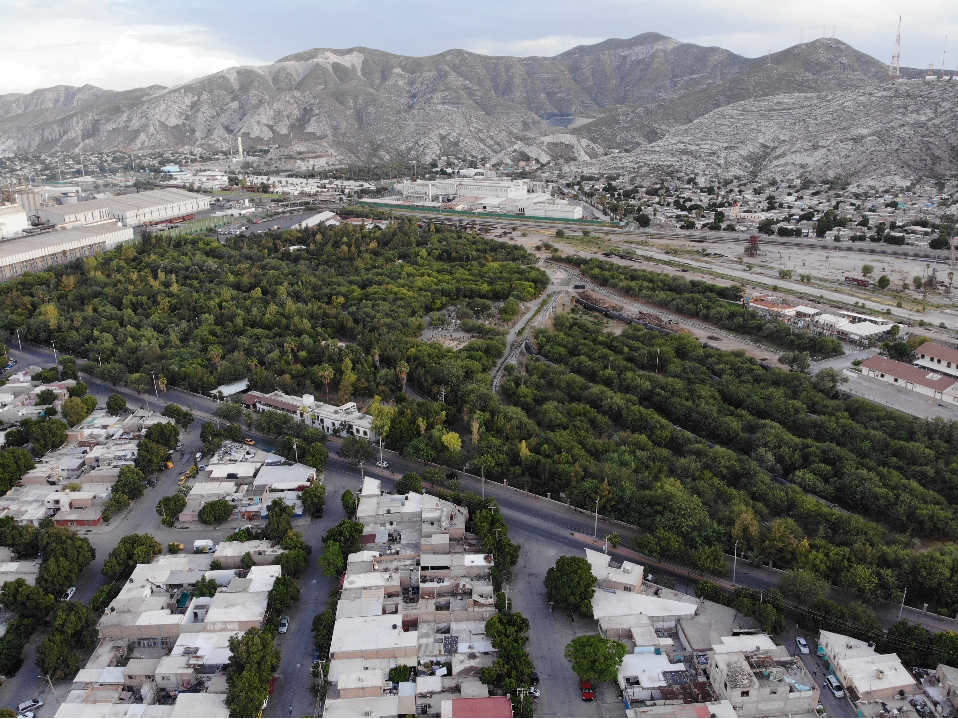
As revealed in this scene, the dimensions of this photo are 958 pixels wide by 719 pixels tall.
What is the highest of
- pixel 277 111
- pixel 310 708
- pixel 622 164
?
pixel 277 111

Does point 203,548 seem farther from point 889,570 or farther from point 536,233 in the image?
point 536,233

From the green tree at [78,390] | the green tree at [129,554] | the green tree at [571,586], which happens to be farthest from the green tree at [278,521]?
the green tree at [78,390]

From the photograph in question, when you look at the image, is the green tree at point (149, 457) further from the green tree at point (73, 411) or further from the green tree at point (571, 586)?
the green tree at point (571, 586)

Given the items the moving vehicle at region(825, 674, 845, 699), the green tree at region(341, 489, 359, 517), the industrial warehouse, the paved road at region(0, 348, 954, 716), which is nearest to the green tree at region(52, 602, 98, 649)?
the paved road at region(0, 348, 954, 716)

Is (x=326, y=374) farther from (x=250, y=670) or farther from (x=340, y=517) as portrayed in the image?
(x=250, y=670)

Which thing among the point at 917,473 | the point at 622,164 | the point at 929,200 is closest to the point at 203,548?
the point at 917,473

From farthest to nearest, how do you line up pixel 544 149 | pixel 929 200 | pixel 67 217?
pixel 544 149 → pixel 929 200 → pixel 67 217

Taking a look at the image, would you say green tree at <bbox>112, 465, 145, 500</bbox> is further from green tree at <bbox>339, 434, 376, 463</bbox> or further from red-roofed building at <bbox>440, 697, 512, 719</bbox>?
red-roofed building at <bbox>440, 697, 512, 719</bbox>
